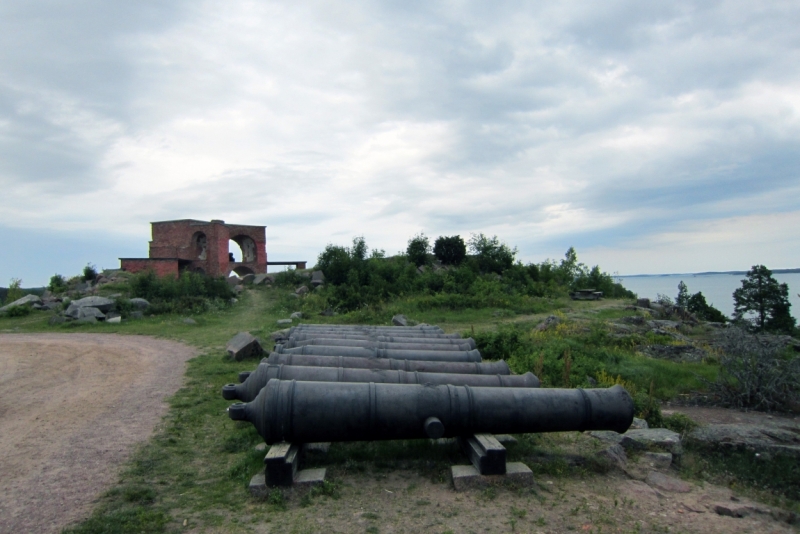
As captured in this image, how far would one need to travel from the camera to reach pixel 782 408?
8.32 metres

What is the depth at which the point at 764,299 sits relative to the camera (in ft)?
83.4

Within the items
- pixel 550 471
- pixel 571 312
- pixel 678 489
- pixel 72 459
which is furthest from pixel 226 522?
pixel 571 312

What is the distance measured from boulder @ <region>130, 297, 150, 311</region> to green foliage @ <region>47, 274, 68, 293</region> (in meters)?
9.27

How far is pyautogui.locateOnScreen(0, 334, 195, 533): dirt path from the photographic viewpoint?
14.1 ft

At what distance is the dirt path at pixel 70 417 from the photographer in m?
4.30

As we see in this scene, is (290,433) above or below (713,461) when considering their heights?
above

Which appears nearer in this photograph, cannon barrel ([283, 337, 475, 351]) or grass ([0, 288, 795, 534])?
grass ([0, 288, 795, 534])

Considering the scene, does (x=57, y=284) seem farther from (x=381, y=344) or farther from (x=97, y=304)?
(x=381, y=344)

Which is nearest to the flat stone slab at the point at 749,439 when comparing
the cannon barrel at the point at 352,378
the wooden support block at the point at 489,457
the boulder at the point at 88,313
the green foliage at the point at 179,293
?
the cannon barrel at the point at 352,378

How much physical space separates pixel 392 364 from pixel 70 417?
13.9 ft

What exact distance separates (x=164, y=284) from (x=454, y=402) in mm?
19651

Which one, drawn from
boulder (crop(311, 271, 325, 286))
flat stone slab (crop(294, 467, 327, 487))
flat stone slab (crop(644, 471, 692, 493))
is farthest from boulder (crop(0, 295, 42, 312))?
flat stone slab (crop(644, 471, 692, 493))

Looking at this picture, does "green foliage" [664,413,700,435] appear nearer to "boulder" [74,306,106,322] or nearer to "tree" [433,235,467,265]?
"boulder" [74,306,106,322]

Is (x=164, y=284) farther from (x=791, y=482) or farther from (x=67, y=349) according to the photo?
(x=791, y=482)
